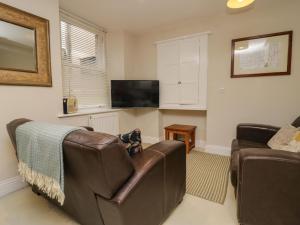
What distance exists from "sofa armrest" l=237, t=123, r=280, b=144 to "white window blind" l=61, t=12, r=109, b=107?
270 cm

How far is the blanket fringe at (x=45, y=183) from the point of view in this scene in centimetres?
113

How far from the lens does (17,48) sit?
1972mm

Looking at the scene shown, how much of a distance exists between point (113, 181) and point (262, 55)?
9.42ft

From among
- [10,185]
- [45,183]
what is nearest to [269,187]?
[45,183]

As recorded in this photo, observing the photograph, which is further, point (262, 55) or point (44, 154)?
point (262, 55)

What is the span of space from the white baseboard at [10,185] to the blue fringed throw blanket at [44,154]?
0.78 m

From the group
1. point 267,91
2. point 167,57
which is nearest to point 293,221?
point 267,91

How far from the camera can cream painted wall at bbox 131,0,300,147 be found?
2.48m

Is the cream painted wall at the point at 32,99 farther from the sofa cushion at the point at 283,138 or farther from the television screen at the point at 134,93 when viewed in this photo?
the sofa cushion at the point at 283,138

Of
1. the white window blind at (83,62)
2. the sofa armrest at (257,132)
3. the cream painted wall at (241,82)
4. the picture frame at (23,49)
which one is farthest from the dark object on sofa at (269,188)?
the white window blind at (83,62)

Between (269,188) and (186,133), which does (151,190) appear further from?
(186,133)

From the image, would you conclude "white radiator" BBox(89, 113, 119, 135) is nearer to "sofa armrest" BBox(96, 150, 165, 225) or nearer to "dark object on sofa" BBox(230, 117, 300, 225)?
"sofa armrest" BBox(96, 150, 165, 225)

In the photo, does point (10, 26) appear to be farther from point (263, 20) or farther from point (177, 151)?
point (263, 20)

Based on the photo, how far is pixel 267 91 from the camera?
104 inches
